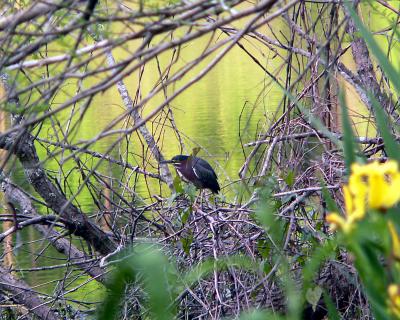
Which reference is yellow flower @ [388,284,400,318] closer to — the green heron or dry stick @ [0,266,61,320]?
dry stick @ [0,266,61,320]

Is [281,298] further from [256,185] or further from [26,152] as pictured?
[26,152]

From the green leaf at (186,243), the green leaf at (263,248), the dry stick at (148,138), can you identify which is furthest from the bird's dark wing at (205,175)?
the green leaf at (263,248)

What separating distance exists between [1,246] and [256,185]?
2.86m

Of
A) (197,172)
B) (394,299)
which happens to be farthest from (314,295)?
(197,172)

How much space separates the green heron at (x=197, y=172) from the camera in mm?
4759

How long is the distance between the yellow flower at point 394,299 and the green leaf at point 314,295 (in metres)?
1.71

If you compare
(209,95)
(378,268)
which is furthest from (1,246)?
(209,95)

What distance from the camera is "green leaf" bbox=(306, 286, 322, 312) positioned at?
2688mm

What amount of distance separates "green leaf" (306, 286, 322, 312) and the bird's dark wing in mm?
2074

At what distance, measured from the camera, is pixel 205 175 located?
16.4ft

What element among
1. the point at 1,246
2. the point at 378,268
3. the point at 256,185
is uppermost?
the point at 378,268

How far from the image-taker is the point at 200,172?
4.97 m

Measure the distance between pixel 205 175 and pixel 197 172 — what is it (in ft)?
0.30

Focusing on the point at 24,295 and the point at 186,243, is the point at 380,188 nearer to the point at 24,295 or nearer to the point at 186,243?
the point at 186,243
